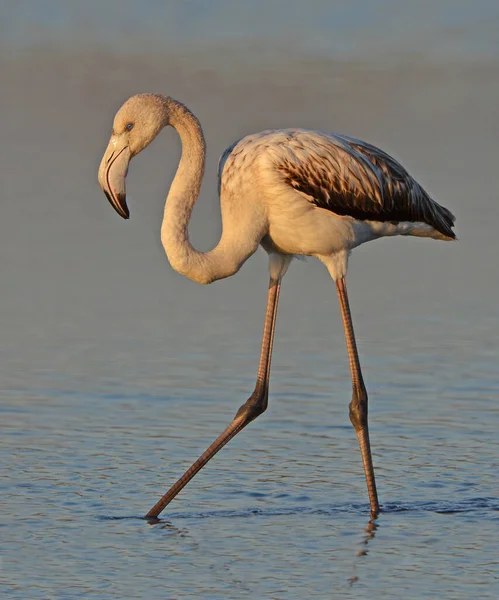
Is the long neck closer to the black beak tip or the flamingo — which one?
the flamingo

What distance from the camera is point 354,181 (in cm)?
921

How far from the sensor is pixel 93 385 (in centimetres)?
1070

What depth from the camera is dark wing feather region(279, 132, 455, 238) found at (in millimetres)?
8938

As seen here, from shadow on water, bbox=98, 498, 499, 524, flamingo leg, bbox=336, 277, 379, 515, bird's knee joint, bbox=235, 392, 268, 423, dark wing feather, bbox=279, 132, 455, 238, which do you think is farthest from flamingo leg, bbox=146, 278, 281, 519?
dark wing feather, bbox=279, 132, 455, 238

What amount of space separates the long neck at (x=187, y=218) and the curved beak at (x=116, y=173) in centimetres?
24

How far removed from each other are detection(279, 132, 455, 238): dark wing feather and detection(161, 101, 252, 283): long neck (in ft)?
1.59

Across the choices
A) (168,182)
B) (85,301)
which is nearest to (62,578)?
(85,301)

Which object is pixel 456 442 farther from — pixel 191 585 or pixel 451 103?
pixel 451 103

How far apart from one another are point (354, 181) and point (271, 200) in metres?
0.61

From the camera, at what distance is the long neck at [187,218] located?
A: 8531mm

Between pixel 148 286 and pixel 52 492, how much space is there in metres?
4.88

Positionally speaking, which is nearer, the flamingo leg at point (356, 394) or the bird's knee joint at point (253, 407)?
the flamingo leg at point (356, 394)

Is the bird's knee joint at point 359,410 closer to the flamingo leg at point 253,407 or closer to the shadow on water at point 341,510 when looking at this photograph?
the flamingo leg at point 253,407

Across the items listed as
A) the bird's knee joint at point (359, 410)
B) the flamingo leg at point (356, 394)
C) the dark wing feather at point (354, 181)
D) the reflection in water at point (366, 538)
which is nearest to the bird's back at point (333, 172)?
the dark wing feather at point (354, 181)
